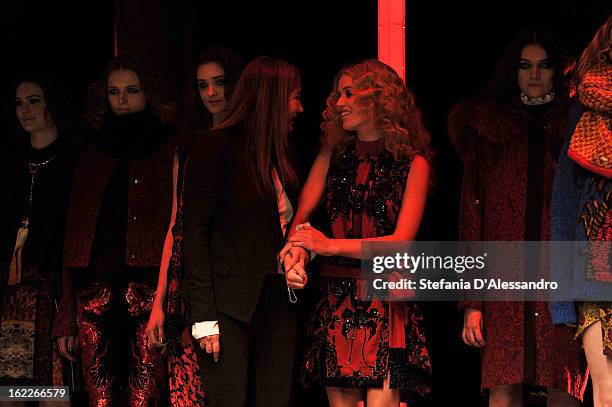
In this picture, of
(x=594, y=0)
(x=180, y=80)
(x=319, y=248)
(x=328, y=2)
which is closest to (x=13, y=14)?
(x=180, y=80)

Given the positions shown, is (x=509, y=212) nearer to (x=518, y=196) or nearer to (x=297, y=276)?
(x=518, y=196)

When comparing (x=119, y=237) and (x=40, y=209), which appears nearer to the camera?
(x=119, y=237)

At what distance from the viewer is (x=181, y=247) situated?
13.7 ft

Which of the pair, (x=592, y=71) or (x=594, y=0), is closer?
(x=592, y=71)

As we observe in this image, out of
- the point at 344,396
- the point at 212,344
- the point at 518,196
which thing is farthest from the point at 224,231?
the point at 518,196

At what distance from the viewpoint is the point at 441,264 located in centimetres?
443

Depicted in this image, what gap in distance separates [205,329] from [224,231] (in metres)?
0.33

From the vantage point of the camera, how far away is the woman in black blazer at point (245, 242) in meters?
3.84

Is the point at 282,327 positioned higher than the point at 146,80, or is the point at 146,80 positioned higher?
the point at 146,80

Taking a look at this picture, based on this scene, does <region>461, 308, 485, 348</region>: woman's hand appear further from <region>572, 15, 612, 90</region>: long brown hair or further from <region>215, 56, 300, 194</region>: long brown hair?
<region>572, 15, 612, 90</region>: long brown hair

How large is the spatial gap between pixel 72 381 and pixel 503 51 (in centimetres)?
217

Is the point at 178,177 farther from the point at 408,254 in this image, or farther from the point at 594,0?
the point at 594,0

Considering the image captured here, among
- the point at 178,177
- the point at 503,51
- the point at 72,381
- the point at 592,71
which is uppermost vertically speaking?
the point at 503,51

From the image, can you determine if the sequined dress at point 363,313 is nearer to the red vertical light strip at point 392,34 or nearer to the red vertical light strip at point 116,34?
the red vertical light strip at point 392,34
